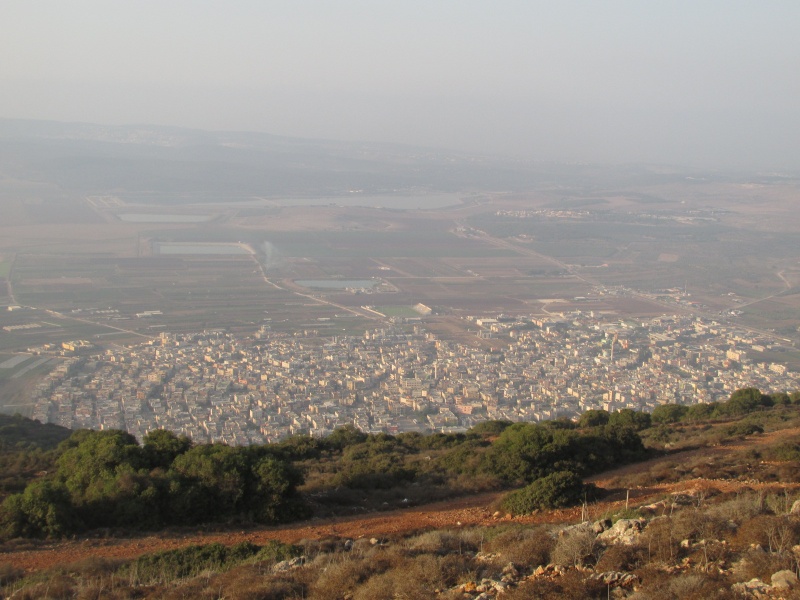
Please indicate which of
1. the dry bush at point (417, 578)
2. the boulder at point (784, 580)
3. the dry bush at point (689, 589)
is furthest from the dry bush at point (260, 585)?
the boulder at point (784, 580)

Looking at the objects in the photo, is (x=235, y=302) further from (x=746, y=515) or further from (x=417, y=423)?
(x=746, y=515)

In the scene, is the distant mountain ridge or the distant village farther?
the distant mountain ridge

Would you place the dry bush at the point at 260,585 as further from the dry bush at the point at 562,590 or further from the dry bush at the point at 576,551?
the dry bush at the point at 576,551

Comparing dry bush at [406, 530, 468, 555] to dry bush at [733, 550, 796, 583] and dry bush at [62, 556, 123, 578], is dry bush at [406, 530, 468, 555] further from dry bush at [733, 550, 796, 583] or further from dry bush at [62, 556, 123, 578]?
dry bush at [62, 556, 123, 578]

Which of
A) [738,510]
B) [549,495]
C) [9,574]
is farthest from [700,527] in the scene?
[9,574]

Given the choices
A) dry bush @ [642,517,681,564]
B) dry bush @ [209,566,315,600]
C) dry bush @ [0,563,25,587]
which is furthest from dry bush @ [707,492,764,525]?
dry bush @ [0,563,25,587]

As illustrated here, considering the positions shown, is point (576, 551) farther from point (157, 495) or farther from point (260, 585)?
point (157, 495)
